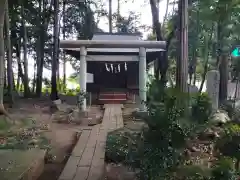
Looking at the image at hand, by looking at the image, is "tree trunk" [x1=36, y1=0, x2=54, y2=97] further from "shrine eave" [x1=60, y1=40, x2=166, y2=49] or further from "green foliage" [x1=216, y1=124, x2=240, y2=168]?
"green foliage" [x1=216, y1=124, x2=240, y2=168]

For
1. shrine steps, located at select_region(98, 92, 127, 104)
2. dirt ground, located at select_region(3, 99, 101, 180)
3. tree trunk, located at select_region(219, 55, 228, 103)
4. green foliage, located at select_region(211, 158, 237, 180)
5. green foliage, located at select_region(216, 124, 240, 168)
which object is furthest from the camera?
shrine steps, located at select_region(98, 92, 127, 104)

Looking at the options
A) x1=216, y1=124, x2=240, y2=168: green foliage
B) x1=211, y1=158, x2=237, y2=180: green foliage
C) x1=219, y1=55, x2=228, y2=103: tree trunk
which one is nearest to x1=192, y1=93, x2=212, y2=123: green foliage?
x1=216, y1=124, x2=240, y2=168: green foliage

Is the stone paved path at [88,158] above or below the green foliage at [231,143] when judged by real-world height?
below

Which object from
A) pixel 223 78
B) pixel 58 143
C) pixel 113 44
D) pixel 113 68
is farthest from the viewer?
pixel 113 68

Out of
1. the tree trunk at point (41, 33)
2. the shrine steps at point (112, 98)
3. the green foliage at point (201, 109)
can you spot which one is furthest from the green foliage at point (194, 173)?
the tree trunk at point (41, 33)

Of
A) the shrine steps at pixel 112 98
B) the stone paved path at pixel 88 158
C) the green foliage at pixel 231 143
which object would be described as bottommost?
the stone paved path at pixel 88 158

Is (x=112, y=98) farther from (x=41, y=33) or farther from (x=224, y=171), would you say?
(x=224, y=171)

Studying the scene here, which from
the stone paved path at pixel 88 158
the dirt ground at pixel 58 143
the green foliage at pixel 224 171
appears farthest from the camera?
the dirt ground at pixel 58 143

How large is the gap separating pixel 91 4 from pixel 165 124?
17.9 meters

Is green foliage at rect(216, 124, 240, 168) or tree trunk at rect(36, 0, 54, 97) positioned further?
tree trunk at rect(36, 0, 54, 97)

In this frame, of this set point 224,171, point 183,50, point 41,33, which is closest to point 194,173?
point 224,171

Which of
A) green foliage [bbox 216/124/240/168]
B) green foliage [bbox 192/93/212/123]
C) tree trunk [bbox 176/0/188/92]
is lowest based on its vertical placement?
green foliage [bbox 216/124/240/168]

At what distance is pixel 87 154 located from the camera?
5281mm

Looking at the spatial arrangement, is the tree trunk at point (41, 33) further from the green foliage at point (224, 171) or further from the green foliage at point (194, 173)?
the green foliage at point (224, 171)
